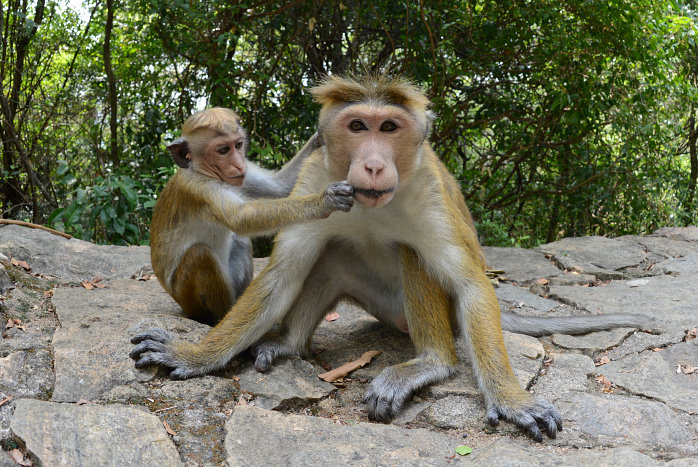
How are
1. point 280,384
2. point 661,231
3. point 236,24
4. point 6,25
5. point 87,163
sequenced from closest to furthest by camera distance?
point 280,384, point 236,24, point 661,231, point 6,25, point 87,163

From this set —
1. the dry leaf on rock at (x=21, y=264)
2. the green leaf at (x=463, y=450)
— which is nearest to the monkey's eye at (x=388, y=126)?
the green leaf at (x=463, y=450)

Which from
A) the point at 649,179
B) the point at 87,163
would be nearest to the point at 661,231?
the point at 649,179

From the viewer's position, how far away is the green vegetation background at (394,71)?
736 cm

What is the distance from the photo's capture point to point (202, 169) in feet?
13.4

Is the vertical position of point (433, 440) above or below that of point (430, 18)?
below

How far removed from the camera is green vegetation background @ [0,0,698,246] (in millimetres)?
7355

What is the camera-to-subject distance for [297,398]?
314 cm

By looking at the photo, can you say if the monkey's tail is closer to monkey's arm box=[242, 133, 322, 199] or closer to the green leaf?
the green leaf

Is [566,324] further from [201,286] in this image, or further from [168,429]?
[168,429]

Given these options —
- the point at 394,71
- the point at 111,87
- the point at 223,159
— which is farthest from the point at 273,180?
the point at 111,87

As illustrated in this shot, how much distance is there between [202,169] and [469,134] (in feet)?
19.5

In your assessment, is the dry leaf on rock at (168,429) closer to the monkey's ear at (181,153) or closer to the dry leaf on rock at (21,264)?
the monkey's ear at (181,153)

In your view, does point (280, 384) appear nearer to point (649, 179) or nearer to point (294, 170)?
point (294, 170)

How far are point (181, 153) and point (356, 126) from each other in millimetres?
1579
